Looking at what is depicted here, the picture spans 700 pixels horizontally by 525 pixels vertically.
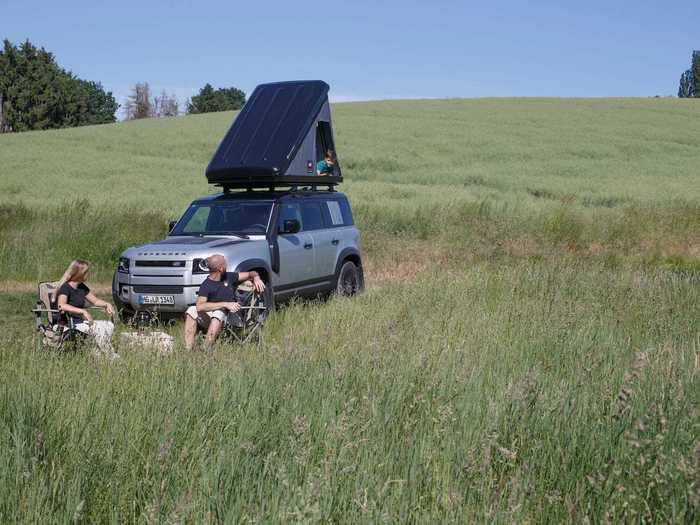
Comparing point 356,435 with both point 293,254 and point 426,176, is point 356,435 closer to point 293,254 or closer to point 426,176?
point 293,254

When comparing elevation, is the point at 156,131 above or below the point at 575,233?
above

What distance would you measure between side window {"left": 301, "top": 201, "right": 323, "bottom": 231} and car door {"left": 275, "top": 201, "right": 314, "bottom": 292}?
4.4 inches

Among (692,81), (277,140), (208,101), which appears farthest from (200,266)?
(692,81)

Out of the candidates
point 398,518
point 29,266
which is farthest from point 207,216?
point 398,518

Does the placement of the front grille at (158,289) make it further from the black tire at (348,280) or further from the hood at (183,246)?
the black tire at (348,280)

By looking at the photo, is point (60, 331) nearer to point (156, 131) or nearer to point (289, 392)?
point (289, 392)

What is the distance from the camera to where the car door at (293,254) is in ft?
38.2

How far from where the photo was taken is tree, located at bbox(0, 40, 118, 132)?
Answer: 90.1 meters

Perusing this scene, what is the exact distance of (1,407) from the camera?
4.74 meters

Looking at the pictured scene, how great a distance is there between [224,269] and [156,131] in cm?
3731

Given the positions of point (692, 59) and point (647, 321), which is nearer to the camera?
point (647, 321)

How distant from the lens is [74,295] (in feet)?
29.6

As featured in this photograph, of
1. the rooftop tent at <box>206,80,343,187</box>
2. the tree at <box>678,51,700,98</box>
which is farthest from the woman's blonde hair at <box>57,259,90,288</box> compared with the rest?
the tree at <box>678,51,700,98</box>

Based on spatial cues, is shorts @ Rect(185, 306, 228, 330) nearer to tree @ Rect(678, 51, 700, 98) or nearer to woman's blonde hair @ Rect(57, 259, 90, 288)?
woman's blonde hair @ Rect(57, 259, 90, 288)
